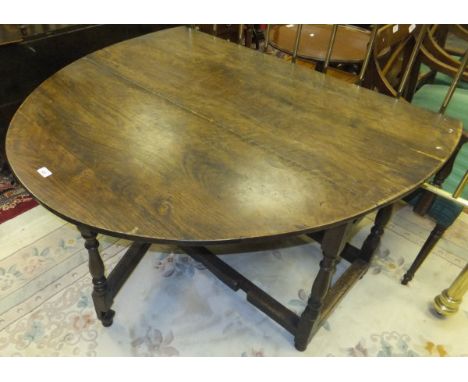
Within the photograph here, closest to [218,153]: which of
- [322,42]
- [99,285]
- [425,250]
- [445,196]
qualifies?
[99,285]

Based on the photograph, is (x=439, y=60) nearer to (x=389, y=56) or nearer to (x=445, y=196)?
(x=389, y=56)

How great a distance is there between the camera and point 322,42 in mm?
2287

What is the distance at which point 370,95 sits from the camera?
120 cm

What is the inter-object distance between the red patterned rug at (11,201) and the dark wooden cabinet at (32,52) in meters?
0.12

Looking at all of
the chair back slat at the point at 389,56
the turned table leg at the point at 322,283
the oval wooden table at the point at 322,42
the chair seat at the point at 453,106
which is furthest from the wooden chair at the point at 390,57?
the turned table leg at the point at 322,283

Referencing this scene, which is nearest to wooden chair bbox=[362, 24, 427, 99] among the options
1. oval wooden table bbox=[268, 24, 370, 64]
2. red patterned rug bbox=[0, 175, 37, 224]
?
oval wooden table bbox=[268, 24, 370, 64]

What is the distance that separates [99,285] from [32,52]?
1082 millimetres

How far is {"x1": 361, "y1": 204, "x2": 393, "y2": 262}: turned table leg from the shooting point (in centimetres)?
139

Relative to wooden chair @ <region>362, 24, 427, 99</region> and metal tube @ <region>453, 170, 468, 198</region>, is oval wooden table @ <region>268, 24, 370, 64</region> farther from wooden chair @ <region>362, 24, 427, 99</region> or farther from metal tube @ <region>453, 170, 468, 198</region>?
metal tube @ <region>453, 170, 468, 198</region>

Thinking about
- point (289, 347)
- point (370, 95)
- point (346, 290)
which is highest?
point (370, 95)
